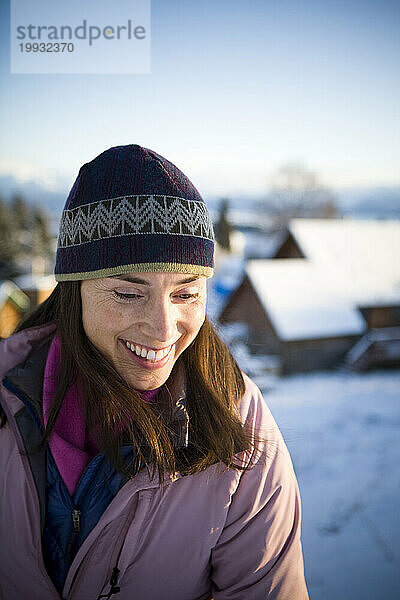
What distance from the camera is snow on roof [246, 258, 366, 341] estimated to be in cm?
1202

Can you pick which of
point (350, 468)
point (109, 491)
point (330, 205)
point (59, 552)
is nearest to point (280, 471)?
point (109, 491)

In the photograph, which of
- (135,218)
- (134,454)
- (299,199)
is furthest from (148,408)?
(299,199)

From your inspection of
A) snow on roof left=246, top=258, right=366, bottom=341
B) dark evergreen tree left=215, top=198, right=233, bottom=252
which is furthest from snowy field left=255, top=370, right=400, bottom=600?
dark evergreen tree left=215, top=198, right=233, bottom=252

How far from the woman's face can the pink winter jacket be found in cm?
25

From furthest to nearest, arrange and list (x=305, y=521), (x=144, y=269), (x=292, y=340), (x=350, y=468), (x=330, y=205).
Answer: (x=330, y=205) → (x=292, y=340) → (x=350, y=468) → (x=305, y=521) → (x=144, y=269)

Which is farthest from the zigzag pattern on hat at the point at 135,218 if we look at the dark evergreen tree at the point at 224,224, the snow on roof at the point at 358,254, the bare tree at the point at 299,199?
the bare tree at the point at 299,199

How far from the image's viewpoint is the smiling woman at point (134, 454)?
99 cm

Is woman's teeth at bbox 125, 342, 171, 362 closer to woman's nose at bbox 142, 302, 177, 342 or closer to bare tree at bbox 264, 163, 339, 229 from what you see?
woman's nose at bbox 142, 302, 177, 342

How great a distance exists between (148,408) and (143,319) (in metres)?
0.25

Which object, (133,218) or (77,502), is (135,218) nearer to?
(133,218)

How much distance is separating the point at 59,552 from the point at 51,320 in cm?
62

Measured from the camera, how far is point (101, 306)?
1005mm

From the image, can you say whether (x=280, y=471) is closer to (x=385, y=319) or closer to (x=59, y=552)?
(x=59, y=552)

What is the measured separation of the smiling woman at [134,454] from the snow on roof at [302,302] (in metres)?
10.8
